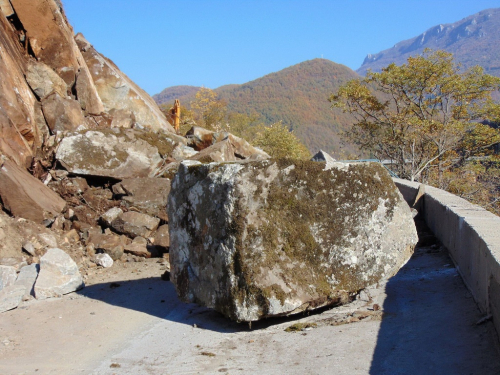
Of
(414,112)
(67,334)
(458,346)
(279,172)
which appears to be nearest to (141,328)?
(67,334)

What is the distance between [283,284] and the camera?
4.06m

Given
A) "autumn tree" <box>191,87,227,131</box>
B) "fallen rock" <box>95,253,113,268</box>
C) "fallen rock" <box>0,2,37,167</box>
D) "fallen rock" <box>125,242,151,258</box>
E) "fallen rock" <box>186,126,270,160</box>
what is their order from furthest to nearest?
1. "autumn tree" <box>191,87,227,131</box>
2. "fallen rock" <box>186,126,270,160</box>
3. "fallen rock" <box>0,2,37,167</box>
4. "fallen rock" <box>125,242,151,258</box>
5. "fallen rock" <box>95,253,113,268</box>

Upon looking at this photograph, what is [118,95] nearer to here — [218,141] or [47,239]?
[218,141]

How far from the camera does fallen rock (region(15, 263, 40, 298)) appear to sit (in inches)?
220

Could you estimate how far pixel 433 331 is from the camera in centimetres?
359

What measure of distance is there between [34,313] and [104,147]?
4.46m

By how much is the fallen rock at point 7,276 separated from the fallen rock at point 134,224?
2.21 m

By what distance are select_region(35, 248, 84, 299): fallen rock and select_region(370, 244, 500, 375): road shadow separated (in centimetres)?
350

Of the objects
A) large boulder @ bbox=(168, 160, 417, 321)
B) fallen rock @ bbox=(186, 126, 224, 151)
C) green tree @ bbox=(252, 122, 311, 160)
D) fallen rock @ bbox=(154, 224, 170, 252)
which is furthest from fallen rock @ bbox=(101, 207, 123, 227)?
green tree @ bbox=(252, 122, 311, 160)

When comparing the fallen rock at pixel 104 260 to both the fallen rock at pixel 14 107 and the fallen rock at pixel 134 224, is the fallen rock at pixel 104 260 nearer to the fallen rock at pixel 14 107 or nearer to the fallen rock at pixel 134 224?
the fallen rock at pixel 134 224

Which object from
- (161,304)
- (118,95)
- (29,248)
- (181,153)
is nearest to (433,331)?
(161,304)

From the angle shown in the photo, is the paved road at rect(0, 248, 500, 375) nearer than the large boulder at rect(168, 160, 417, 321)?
Yes

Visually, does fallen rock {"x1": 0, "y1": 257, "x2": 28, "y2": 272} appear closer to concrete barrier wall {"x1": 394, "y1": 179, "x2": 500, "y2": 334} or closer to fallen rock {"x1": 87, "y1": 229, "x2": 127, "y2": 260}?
fallen rock {"x1": 87, "y1": 229, "x2": 127, "y2": 260}

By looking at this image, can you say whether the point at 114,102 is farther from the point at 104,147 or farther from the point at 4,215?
the point at 4,215
